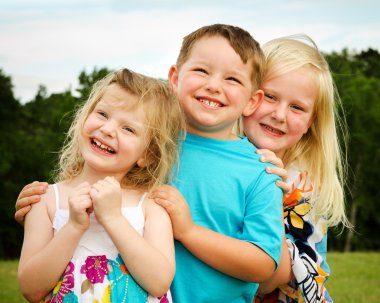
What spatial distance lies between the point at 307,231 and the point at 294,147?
2.12ft

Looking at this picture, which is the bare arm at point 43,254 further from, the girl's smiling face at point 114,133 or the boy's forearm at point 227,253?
the boy's forearm at point 227,253

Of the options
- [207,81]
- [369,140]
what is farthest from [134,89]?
[369,140]

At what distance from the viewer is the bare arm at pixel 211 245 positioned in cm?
315

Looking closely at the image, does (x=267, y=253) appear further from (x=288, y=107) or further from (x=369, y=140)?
(x=369, y=140)

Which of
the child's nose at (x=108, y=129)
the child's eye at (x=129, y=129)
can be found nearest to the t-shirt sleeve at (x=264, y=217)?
the child's eye at (x=129, y=129)

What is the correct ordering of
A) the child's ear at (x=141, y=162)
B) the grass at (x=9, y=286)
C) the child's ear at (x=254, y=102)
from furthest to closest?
the grass at (x=9, y=286)
the child's ear at (x=254, y=102)
the child's ear at (x=141, y=162)

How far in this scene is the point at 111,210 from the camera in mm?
2865

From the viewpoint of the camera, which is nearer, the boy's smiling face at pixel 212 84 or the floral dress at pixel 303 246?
the boy's smiling face at pixel 212 84

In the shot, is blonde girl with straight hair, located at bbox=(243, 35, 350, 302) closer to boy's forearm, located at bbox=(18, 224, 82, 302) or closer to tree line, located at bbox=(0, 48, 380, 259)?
boy's forearm, located at bbox=(18, 224, 82, 302)

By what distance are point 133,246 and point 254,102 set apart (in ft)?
4.52

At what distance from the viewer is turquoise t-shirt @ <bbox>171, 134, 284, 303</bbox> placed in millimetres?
3250

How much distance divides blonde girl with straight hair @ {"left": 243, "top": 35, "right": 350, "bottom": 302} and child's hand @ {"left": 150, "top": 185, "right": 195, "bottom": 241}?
81 centimetres

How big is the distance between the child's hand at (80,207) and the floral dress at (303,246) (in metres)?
1.50

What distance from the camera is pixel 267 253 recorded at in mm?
3223
